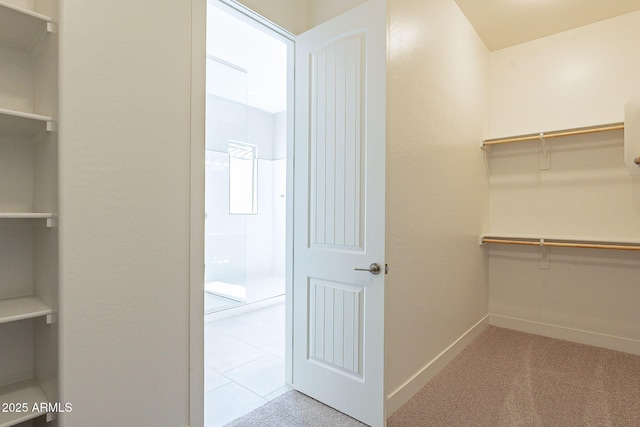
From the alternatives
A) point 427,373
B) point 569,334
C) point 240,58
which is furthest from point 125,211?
point 569,334

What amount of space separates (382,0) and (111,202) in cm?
165

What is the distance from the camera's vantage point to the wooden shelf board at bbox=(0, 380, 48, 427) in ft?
3.56

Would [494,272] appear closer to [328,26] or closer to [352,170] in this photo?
[352,170]

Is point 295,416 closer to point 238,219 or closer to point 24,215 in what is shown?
point 24,215

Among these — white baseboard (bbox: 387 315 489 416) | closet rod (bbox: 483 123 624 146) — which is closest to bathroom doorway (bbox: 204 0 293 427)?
white baseboard (bbox: 387 315 489 416)

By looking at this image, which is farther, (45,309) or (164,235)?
(164,235)

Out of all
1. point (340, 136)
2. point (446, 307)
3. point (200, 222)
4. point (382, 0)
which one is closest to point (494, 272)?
point (446, 307)

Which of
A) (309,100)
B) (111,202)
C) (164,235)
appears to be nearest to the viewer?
(111,202)

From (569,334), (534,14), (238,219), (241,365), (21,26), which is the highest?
(534,14)

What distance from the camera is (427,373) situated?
88.7 inches

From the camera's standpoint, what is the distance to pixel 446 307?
98.7 inches

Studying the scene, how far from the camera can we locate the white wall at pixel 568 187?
2760 millimetres

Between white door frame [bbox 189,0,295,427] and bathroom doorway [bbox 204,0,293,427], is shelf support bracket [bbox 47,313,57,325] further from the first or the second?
bathroom doorway [bbox 204,0,293,427]

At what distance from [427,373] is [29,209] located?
2384 mm
